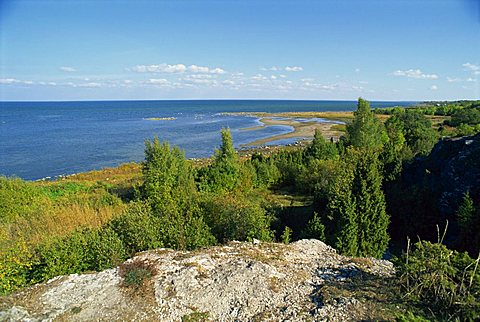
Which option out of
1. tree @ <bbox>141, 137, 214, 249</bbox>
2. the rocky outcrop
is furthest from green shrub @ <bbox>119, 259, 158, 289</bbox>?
the rocky outcrop

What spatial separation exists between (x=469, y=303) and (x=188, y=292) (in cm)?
609

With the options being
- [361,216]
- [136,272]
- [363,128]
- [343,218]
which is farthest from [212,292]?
[363,128]

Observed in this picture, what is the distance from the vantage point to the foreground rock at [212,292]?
701 centimetres

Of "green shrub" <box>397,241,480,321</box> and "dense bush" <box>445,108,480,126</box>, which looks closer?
"green shrub" <box>397,241,480,321</box>

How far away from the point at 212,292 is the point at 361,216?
7.97 metres

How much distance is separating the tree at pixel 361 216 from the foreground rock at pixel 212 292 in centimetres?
320

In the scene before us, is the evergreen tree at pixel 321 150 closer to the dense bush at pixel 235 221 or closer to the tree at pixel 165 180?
the tree at pixel 165 180

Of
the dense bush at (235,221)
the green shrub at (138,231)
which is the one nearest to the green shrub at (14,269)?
the green shrub at (138,231)

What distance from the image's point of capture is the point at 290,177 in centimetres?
3139

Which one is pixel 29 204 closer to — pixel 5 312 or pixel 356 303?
pixel 5 312

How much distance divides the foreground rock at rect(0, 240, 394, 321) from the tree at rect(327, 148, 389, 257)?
3200 mm

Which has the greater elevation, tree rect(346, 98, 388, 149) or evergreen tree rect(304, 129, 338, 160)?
tree rect(346, 98, 388, 149)

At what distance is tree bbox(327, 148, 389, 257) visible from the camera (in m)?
12.7

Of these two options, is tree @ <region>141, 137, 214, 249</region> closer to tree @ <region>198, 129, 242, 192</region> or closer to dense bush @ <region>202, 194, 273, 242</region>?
dense bush @ <region>202, 194, 273, 242</region>
